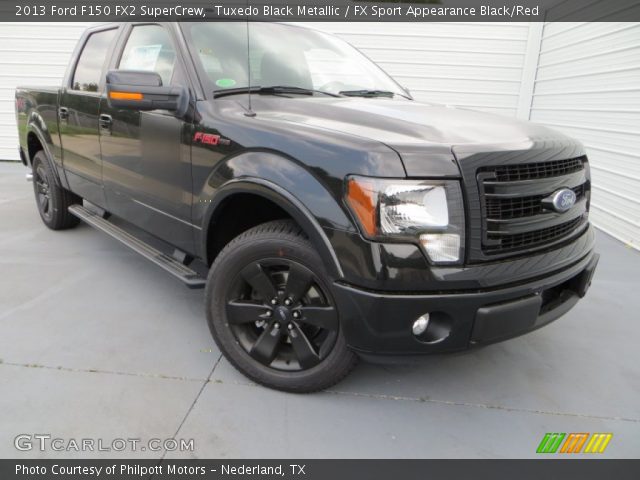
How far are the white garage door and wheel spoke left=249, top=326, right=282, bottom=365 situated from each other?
883 cm

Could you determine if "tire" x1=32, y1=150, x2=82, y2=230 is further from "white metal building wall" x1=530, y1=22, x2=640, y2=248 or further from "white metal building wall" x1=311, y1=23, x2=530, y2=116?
"white metal building wall" x1=530, y1=22, x2=640, y2=248

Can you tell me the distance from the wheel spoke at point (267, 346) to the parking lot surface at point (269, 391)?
19 cm

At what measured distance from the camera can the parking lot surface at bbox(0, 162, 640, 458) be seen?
211 cm

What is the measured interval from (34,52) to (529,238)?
1010 cm

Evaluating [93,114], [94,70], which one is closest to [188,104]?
[93,114]

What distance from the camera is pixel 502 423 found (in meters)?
2.27

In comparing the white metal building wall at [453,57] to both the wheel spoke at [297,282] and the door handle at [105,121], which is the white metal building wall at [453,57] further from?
the wheel spoke at [297,282]

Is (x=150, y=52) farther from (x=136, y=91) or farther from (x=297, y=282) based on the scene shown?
(x=297, y=282)

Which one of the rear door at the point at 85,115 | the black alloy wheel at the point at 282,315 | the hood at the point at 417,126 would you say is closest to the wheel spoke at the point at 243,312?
the black alloy wheel at the point at 282,315

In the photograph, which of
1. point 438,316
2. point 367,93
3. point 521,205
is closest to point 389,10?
point 367,93

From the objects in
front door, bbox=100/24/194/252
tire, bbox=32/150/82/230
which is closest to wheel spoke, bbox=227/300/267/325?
front door, bbox=100/24/194/252

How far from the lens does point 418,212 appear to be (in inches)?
73.4

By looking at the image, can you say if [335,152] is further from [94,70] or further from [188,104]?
[94,70]
